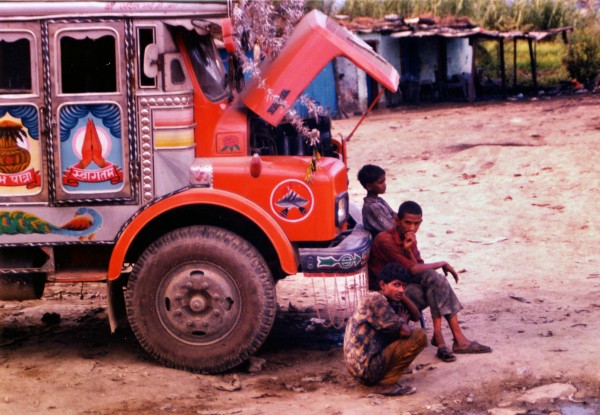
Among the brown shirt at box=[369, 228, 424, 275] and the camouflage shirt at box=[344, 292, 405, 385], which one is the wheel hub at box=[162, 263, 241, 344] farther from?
the brown shirt at box=[369, 228, 424, 275]

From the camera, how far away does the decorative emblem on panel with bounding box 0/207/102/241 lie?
6.26 meters

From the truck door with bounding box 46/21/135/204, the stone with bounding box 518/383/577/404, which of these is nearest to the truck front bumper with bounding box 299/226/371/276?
the truck door with bounding box 46/21/135/204

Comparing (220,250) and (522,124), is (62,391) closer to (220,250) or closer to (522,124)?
(220,250)

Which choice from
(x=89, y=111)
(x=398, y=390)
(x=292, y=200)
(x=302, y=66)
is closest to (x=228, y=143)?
(x=292, y=200)

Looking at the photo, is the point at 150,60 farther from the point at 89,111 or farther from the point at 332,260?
the point at 332,260

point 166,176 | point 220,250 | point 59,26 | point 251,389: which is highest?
point 59,26

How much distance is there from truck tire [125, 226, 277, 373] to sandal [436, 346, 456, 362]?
3.91 feet

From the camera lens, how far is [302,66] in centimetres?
633

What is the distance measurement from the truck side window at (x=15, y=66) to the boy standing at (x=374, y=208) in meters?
2.59

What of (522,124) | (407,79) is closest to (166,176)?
(522,124)

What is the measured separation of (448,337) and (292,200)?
1.82m

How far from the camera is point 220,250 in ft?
20.5

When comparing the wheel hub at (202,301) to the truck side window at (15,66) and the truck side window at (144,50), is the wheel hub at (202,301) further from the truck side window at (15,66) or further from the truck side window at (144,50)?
the truck side window at (15,66)

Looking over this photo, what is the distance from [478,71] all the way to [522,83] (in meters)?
1.59
